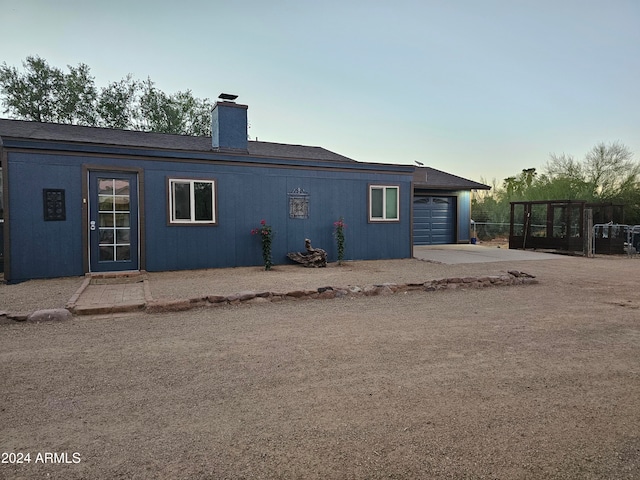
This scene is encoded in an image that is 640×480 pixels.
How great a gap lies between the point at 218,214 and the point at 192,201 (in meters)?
0.63

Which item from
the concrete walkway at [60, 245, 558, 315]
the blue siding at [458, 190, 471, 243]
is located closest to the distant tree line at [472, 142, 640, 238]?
the blue siding at [458, 190, 471, 243]

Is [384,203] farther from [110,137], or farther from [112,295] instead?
[110,137]

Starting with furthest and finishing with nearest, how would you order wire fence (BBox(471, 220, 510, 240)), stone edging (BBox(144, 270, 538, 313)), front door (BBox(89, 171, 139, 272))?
1. wire fence (BBox(471, 220, 510, 240))
2. front door (BBox(89, 171, 139, 272))
3. stone edging (BBox(144, 270, 538, 313))

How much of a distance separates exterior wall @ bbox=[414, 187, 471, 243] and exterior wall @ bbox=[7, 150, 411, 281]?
Result: 6.29m

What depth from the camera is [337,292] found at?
6117mm

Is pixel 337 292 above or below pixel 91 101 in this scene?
below

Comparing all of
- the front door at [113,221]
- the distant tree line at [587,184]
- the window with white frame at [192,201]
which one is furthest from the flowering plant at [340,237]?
the distant tree line at [587,184]

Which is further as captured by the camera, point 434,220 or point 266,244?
point 434,220

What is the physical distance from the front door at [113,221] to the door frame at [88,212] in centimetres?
7

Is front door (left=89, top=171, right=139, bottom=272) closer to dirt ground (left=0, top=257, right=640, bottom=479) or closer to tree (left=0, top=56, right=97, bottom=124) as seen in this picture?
dirt ground (left=0, top=257, right=640, bottom=479)

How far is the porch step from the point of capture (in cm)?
735

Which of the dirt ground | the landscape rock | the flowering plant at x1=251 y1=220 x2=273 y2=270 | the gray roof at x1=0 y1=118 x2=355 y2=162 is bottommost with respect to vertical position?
the dirt ground

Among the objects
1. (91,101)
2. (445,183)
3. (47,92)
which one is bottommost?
(445,183)

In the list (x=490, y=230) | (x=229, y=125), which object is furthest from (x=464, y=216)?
(x=229, y=125)
